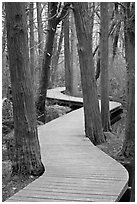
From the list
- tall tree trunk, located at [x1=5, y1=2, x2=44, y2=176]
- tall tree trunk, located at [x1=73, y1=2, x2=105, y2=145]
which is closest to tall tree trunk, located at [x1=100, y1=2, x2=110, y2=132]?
tall tree trunk, located at [x1=73, y1=2, x2=105, y2=145]

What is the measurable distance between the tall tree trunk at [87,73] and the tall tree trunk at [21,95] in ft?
7.10

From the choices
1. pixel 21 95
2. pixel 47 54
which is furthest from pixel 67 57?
pixel 21 95

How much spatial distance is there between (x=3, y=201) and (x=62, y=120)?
17.0 ft

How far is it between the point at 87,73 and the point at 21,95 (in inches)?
94.3

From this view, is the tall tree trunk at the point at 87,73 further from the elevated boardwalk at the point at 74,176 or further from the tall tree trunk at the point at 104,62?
the tall tree trunk at the point at 104,62

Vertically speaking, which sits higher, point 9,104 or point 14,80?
point 14,80

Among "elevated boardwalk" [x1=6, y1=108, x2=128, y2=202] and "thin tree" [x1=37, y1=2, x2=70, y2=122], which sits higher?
"thin tree" [x1=37, y1=2, x2=70, y2=122]

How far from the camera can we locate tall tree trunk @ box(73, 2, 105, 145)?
239 inches

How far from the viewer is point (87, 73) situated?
6320 millimetres

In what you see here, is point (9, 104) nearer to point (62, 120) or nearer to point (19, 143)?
point (62, 120)

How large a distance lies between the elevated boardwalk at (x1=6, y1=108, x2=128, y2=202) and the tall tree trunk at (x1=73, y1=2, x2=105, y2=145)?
323 mm

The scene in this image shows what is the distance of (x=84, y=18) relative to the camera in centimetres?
606

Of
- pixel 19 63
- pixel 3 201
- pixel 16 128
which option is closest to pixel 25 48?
pixel 19 63

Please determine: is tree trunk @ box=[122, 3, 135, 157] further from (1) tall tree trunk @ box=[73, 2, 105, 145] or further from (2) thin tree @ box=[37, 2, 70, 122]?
(2) thin tree @ box=[37, 2, 70, 122]
